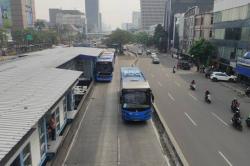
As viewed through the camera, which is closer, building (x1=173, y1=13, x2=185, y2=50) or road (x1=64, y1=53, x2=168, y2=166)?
road (x1=64, y1=53, x2=168, y2=166)

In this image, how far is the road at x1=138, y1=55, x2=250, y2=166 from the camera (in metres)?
15.8

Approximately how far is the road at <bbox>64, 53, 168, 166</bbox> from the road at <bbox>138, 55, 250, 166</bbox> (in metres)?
1.88

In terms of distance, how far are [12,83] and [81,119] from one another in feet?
23.9

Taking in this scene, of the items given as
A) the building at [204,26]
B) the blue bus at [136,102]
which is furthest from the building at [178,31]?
the blue bus at [136,102]

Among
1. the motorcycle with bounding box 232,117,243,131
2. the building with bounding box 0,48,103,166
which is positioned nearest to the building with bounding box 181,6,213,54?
the motorcycle with bounding box 232,117,243,131

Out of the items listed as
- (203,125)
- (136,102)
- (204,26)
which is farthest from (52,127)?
(204,26)

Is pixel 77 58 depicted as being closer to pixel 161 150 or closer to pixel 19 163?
pixel 161 150

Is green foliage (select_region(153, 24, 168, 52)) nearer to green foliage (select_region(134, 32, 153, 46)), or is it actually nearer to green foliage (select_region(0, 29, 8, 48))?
green foliage (select_region(134, 32, 153, 46))

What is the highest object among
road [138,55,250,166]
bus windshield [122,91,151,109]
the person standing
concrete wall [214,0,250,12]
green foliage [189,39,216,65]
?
concrete wall [214,0,250,12]

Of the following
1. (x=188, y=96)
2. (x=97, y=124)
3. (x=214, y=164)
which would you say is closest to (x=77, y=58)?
(x=188, y=96)

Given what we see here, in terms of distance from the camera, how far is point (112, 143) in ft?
57.3

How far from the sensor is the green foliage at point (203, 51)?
50.3 metres

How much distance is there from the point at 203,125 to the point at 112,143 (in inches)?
290

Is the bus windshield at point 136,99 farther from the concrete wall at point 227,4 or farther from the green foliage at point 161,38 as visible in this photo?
the green foliage at point 161,38
